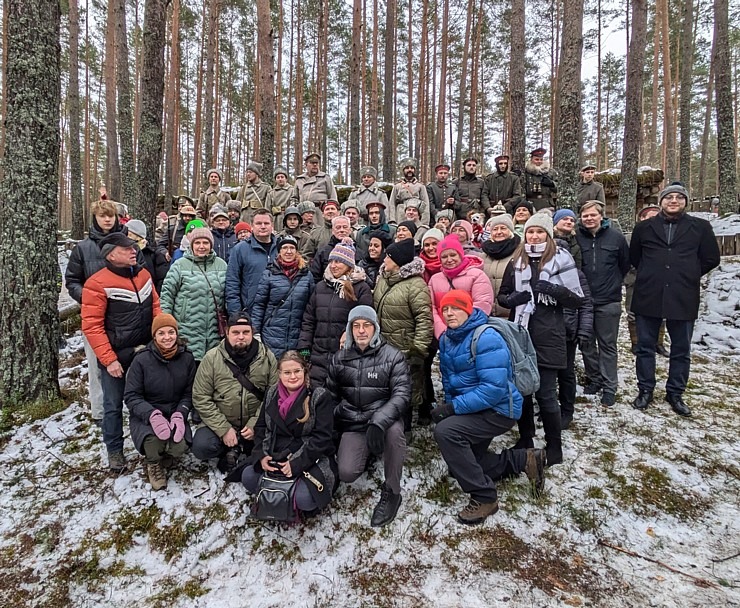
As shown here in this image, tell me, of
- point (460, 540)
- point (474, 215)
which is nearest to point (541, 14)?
point (474, 215)

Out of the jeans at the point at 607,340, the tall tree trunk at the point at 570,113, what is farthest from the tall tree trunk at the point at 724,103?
the jeans at the point at 607,340

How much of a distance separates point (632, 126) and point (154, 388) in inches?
455

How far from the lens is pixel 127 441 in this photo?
160 inches

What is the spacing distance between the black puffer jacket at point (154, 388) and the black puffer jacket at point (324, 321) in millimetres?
1105

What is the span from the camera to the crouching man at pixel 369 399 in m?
3.25

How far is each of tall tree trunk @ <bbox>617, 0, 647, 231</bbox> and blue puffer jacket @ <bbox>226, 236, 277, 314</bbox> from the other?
9.10 meters

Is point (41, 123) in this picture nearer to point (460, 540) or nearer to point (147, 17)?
point (147, 17)

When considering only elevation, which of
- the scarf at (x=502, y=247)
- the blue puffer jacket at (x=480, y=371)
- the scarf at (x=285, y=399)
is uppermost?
the scarf at (x=502, y=247)

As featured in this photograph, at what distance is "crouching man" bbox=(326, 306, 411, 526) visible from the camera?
3.25 meters

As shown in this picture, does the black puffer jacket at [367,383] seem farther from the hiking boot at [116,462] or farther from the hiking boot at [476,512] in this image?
the hiking boot at [116,462]

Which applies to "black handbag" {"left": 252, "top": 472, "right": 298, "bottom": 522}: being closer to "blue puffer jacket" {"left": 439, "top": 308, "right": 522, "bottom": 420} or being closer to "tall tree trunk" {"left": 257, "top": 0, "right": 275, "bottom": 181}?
"blue puffer jacket" {"left": 439, "top": 308, "right": 522, "bottom": 420}

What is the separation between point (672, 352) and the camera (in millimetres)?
4445

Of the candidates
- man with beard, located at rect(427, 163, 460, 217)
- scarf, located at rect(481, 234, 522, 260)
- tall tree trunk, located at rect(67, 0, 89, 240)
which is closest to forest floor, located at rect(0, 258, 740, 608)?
scarf, located at rect(481, 234, 522, 260)

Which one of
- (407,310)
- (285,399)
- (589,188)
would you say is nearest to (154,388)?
(285,399)
